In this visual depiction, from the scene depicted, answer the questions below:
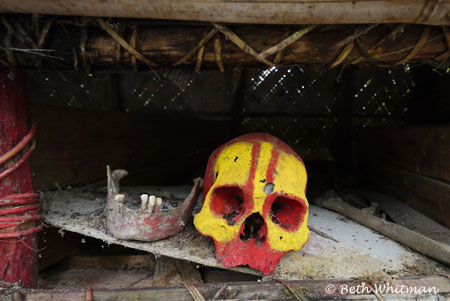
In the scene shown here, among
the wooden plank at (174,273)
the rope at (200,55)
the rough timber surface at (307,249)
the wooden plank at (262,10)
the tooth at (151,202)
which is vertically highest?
the wooden plank at (262,10)

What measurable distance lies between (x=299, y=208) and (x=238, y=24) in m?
0.89

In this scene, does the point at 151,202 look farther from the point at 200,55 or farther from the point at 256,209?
the point at 200,55

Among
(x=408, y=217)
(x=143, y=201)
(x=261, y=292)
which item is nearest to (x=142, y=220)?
(x=143, y=201)

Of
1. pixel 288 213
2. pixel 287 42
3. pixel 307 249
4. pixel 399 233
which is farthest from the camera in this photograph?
pixel 399 233

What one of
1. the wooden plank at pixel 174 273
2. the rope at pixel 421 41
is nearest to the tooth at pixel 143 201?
the wooden plank at pixel 174 273

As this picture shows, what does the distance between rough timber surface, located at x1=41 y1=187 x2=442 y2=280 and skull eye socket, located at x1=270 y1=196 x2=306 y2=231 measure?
21 cm

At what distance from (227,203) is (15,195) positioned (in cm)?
100

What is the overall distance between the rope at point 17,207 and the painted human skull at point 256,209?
810 millimetres

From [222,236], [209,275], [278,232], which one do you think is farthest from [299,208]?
[209,275]

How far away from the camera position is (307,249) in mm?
1648

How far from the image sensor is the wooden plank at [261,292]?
3.83ft

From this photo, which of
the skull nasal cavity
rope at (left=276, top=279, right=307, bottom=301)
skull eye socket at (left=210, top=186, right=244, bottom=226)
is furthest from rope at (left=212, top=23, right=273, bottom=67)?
rope at (left=276, top=279, right=307, bottom=301)

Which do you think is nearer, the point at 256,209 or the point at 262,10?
the point at 262,10

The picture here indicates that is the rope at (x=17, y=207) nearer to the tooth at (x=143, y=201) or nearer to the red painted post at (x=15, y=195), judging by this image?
the red painted post at (x=15, y=195)
